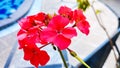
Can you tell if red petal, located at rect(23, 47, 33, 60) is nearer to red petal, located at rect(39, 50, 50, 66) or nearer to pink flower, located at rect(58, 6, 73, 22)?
red petal, located at rect(39, 50, 50, 66)

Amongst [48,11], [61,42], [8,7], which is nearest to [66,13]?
[61,42]

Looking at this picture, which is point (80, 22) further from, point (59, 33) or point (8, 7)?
point (8, 7)

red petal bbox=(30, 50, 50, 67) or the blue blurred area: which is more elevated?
red petal bbox=(30, 50, 50, 67)

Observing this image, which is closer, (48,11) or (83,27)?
(83,27)

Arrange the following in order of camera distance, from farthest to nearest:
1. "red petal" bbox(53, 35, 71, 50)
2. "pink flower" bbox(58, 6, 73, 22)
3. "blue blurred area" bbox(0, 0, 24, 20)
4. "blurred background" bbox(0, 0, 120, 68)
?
"blue blurred area" bbox(0, 0, 24, 20) < "blurred background" bbox(0, 0, 120, 68) < "pink flower" bbox(58, 6, 73, 22) < "red petal" bbox(53, 35, 71, 50)

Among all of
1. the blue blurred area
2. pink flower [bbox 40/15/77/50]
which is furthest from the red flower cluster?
the blue blurred area

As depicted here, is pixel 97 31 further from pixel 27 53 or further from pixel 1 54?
pixel 27 53

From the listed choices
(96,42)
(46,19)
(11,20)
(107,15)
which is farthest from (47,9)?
(46,19)
